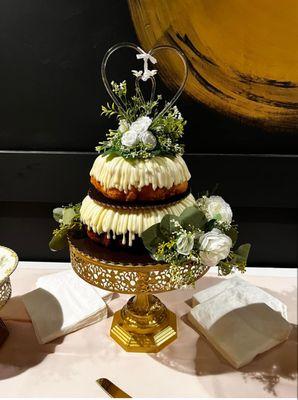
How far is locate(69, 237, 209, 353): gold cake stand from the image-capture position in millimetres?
1060

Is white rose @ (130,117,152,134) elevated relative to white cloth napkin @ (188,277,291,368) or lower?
elevated

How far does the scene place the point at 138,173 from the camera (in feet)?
3.43

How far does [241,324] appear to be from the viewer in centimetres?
121

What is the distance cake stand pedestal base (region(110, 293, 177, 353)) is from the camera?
1207mm

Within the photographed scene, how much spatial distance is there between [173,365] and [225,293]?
31cm

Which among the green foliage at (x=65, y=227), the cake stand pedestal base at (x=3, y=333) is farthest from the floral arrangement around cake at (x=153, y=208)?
the cake stand pedestal base at (x=3, y=333)

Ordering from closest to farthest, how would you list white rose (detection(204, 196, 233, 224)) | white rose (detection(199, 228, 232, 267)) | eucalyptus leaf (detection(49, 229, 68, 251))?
white rose (detection(199, 228, 232, 267)), white rose (detection(204, 196, 233, 224)), eucalyptus leaf (detection(49, 229, 68, 251))

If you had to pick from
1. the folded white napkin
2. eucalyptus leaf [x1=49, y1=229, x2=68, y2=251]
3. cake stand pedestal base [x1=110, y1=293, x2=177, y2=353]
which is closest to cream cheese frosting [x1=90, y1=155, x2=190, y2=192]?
eucalyptus leaf [x1=49, y1=229, x2=68, y2=251]

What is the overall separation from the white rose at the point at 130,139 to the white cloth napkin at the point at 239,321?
589 millimetres

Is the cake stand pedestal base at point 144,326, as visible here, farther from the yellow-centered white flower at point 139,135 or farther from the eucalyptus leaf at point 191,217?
the yellow-centered white flower at point 139,135

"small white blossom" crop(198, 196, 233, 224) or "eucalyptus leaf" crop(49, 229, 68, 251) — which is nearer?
"small white blossom" crop(198, 196, 233, 224)

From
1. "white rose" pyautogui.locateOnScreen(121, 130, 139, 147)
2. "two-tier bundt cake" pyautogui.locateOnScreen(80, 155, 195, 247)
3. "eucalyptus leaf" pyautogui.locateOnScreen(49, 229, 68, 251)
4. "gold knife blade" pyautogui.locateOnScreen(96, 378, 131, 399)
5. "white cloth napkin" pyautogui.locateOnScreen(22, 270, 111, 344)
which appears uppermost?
"white rose" pyautogui.locateOnScreen(121, 130, 139, 147)

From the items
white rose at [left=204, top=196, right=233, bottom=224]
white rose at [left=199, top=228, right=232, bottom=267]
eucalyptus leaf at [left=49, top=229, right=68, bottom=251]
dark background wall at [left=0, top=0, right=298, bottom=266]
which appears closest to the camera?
white rose at [left=199, top=228, right=232, bottom=267]

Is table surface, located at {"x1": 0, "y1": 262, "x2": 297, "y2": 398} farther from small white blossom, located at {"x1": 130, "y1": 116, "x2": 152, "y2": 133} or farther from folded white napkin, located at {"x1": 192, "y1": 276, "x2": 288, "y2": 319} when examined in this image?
small white blossom, located at {"x1": 130, "y1": 116, "x2": 152, "y2": 133}
